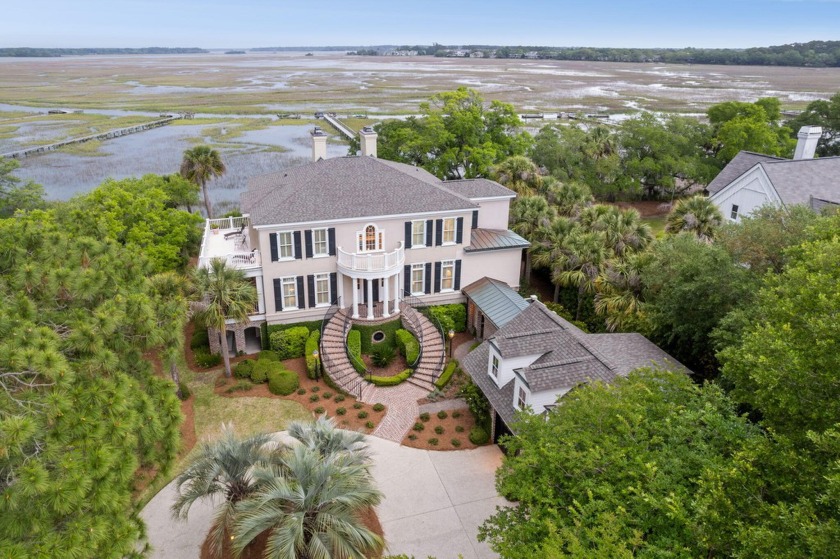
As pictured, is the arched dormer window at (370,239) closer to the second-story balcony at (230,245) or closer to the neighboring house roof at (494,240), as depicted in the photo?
the neighboring house roof at (494,240)

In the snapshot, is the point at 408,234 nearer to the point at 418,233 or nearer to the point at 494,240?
the point at 418,233

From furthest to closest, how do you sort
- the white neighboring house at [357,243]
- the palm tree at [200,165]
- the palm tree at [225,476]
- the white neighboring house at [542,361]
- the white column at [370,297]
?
1. the palm tree at [200,165]
2. the white column at [370,297]
3. the white neighboring house at [357,243]
4. the white neighboring house at [542,361]
5. the palm tree at [225,476]

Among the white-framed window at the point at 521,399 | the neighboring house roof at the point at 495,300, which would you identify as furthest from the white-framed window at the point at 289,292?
the white-framed window at the point at 521,399

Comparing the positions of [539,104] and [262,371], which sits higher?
[539,104]

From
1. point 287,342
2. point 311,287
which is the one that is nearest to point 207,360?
point 287,342

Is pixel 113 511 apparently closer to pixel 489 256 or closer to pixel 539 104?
pixel 489 256

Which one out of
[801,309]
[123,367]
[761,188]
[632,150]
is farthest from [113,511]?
[632,150]

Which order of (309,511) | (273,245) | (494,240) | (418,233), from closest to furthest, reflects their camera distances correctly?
1. (309,511)
2. (273,245)
3. (418,233)
4. (494,240)
